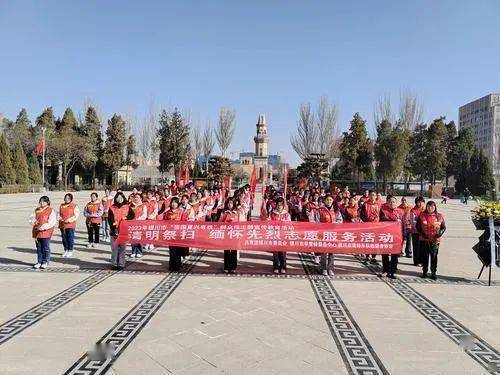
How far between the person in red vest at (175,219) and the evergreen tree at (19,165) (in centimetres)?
3993

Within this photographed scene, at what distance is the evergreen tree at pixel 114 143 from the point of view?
50.7 metres

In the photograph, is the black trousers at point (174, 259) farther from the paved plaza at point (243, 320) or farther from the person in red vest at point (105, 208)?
the person in red vest at point (105, 208)

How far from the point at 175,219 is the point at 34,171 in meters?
43.1

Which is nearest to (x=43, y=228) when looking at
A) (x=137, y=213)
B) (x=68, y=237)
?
(x=68, y=237)

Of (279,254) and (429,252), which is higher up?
(429,252)

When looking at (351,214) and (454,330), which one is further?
(351,214)

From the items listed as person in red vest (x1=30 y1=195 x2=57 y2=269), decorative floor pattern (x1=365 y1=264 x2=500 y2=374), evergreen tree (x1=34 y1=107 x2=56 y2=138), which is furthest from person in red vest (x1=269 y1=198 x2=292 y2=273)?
evergreen tree (x1=34 y1=107 x2=56 y2=138)

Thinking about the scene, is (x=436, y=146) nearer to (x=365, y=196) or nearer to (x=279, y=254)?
(x=365, y=196)

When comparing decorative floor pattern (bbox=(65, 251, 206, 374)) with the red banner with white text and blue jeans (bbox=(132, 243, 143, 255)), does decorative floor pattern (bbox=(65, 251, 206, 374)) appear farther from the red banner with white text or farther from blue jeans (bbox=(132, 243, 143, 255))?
blue jeans (bbox=(132, 243, 143, 255))

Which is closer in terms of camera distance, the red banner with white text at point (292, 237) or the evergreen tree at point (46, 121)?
the red banner with white text at point (292, 237)

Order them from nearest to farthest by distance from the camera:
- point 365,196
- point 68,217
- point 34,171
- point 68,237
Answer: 1. point 68,217
2. point 68,237
3. point 365,196
4. point 34,171

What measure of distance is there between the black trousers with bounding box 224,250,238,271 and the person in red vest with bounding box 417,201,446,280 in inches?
133

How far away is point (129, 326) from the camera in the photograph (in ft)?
16.3

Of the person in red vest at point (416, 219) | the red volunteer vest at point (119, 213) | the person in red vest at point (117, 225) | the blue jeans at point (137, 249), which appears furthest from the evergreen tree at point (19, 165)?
the person in red vest at point (416, 219)
